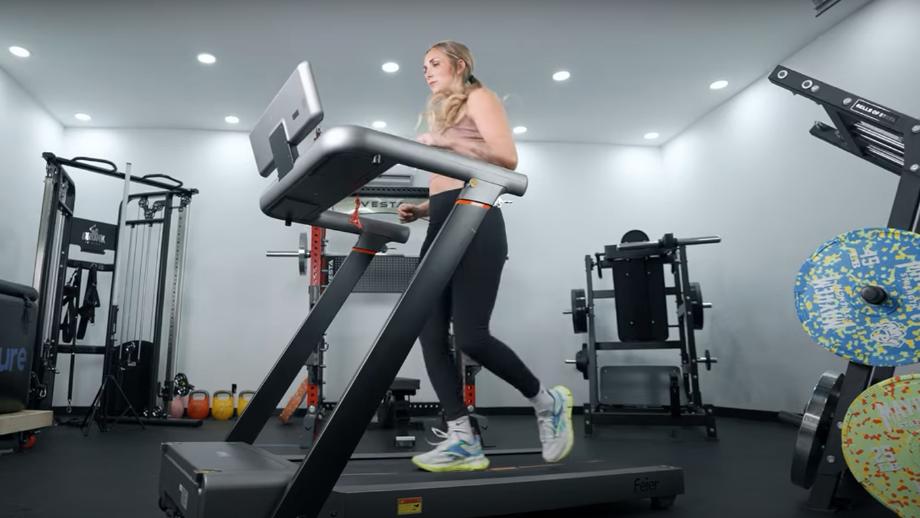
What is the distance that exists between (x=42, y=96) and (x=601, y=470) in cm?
505

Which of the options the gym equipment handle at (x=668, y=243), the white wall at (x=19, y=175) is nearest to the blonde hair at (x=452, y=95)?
the gym equipment handle at (x=668, y=243)

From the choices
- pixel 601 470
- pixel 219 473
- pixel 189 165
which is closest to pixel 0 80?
pixel 189 165

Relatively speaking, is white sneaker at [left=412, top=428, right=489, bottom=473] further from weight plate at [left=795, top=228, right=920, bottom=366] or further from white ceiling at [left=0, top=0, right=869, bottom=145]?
white ceiling at [left=0, top=0, right=869, bottom=145]

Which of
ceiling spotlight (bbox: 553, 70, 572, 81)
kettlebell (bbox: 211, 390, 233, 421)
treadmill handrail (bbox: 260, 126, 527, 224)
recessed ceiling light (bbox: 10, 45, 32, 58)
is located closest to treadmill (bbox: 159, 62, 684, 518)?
treadmill handrail (bbox: 260, 126, 527, 224)

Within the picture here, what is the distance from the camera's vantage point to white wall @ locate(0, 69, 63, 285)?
3.87 metres

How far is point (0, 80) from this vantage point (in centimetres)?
387

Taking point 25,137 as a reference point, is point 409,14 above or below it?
above

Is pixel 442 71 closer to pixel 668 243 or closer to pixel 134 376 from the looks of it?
pixel 668 243

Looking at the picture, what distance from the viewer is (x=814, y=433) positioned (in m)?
1.64

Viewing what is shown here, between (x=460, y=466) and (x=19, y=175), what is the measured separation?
14.4ft

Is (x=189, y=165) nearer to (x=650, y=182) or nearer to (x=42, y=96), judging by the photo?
(x=42, y=96)

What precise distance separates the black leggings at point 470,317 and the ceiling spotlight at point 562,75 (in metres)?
2.82

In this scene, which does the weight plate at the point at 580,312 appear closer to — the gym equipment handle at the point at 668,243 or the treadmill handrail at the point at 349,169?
the gym equipment handle at the point at 668,243

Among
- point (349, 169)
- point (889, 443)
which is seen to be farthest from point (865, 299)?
point (349, 169)
